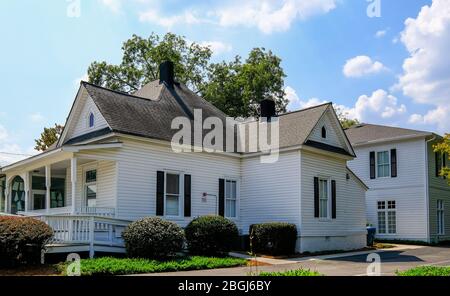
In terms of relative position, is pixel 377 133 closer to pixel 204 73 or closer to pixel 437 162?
pixel 437 162

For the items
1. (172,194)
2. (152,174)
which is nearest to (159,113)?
(152,174)

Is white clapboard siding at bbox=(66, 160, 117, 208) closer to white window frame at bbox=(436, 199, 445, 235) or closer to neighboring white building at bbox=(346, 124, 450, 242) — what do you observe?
neighboring white building at bbox=(346, 124, 450, 242)

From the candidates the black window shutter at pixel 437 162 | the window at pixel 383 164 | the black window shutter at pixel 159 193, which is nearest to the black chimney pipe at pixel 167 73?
the black window shutter at pixel 159 193

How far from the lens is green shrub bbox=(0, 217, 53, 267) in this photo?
14.6 meters

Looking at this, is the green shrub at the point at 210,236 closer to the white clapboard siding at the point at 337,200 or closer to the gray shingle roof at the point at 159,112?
the gray shingle roof at the point at 159,112

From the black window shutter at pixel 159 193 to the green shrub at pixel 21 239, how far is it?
5.34 meters

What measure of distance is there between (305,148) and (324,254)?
460cm

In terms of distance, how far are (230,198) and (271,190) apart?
6.60 feet

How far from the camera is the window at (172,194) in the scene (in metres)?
20.9

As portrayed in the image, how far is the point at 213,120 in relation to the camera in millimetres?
26062

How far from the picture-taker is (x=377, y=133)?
33.9 m

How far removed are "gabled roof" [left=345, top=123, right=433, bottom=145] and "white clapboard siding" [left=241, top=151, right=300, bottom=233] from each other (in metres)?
11.9
